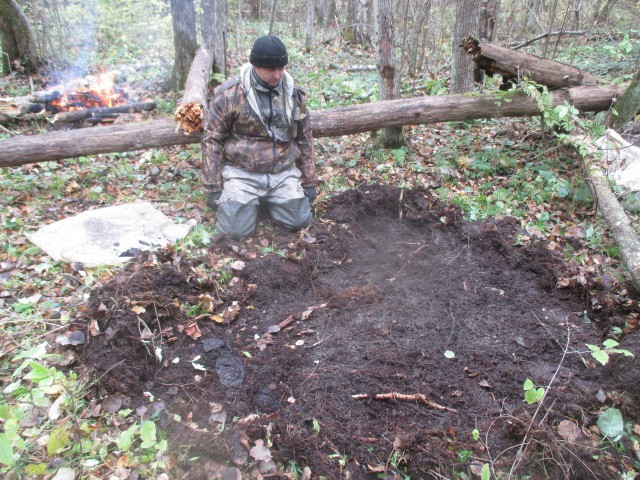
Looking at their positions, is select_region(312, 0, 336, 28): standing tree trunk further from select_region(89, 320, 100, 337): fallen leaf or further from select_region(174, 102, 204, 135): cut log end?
select_region(89, 320, 100, 337): fallen leaf

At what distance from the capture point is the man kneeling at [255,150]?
4238 mm

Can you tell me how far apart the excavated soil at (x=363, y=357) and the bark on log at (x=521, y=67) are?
7.23 ft

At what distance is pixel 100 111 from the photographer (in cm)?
661

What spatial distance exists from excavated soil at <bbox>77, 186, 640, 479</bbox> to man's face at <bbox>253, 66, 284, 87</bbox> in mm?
1568

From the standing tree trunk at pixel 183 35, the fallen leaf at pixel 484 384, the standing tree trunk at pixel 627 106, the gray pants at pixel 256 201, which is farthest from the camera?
the standing tree trunk at pixel 183 35

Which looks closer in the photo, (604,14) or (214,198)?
(214,198)

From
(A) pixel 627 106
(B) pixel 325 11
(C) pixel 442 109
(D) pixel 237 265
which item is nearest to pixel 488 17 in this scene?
(C) pixel 442 109

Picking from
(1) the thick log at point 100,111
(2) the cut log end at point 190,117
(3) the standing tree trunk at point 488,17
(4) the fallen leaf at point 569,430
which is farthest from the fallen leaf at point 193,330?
(3) the standing tree trunk at point 488,17

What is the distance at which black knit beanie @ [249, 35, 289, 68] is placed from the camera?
3840 mm

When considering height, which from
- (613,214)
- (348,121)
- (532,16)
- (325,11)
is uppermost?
(325,11)

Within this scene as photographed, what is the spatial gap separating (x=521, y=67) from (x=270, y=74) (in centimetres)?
318

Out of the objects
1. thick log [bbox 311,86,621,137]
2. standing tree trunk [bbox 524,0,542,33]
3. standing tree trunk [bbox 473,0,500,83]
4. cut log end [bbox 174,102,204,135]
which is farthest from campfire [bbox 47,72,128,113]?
standing tree trunk [bbox 524,0,542,33]

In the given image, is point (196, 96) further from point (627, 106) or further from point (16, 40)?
point (627, 106)

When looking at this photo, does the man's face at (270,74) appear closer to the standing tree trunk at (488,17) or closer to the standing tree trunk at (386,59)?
the standing tree trunk at (386,59)
